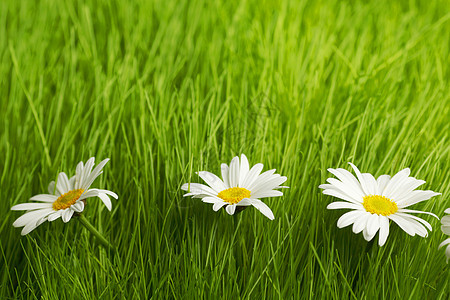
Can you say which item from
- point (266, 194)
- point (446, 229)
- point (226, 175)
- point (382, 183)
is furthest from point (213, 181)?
point (446, 229)

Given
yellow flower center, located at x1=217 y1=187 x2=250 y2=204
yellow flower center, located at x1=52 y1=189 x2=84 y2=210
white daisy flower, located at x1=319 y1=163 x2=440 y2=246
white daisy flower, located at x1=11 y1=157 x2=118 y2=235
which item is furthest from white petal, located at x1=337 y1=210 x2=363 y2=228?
yellow flower center, located at x1=52 y1=189 x2=84 y2=210

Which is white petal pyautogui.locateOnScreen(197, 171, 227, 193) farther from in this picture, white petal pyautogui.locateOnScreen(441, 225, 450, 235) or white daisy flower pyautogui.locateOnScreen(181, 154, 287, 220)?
white petal pyautogui.locateOnScreen(441, 225, 450, 235)

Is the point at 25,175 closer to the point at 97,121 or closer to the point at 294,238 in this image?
the point at 97,121

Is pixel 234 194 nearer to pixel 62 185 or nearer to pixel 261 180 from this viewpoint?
pixel 261 180

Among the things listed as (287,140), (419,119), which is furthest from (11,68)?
(419,119)

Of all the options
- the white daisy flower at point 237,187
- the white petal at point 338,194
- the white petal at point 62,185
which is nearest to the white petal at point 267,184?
the white daisy flower at point 237,187

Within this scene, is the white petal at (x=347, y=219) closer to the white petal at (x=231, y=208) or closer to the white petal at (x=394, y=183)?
the white petal at (x=394, y=183)
